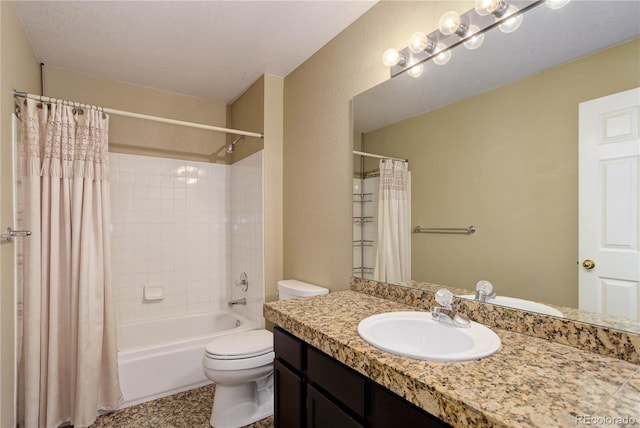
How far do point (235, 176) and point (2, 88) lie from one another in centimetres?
172

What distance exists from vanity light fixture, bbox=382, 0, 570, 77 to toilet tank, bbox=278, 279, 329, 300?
1331 mm

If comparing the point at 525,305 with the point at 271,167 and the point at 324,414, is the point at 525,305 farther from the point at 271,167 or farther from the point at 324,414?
the point at 271,167

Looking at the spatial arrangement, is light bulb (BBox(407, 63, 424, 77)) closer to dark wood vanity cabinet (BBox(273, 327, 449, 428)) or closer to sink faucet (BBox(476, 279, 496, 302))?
sink faucet (BBox(476, 279, 496, 302))

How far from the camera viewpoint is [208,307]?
3035 millimetres

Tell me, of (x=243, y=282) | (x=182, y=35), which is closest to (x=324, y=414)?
(x=243, y=282)

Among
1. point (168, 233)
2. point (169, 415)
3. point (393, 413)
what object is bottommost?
point (169, 415)

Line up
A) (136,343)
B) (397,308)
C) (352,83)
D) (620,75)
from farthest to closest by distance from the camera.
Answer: (136,343) → (352,83) → (397,308) → (620,75)

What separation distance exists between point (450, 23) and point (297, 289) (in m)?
1.64

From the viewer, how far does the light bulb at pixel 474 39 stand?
1.26m

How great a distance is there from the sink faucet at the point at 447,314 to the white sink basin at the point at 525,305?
17 centimetres

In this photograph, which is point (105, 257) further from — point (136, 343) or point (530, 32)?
point (530, 32)

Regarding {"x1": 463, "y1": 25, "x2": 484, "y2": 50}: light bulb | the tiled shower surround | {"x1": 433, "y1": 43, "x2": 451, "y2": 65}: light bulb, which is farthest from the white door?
the tiled shower surround

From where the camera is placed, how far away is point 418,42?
1.42 meters

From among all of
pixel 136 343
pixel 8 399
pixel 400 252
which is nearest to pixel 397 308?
pixel 400 252
